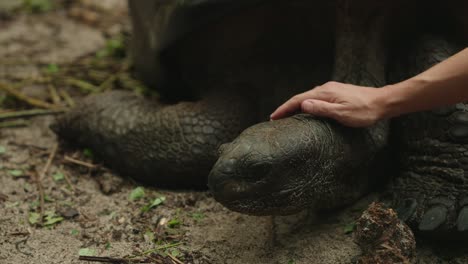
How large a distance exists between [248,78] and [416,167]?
3.08ft

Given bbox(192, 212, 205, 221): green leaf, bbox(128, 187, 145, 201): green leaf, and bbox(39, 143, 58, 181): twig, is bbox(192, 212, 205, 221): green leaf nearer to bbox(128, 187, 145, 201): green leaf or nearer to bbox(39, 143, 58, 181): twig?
bbox(128, 187, 145, 201): green leaf

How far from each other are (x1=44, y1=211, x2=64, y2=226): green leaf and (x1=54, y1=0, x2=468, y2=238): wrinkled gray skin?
1.44 ft

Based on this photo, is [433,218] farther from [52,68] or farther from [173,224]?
[52,68]

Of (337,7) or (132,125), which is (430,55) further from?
(132,125)

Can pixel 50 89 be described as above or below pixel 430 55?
below

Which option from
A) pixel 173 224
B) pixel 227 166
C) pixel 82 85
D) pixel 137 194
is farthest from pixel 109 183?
pixel 82 85

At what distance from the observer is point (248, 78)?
305 cm

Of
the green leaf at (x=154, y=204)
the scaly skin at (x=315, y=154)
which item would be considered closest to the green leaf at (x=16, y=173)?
the green leaf at (x=154, y=204)

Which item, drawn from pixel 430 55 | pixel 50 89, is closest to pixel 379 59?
pixel 430 55

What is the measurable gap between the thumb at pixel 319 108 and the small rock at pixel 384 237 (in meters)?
0.38

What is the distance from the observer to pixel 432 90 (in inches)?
86.2

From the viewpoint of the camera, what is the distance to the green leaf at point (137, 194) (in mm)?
2833

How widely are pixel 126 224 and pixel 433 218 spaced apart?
1237 mm

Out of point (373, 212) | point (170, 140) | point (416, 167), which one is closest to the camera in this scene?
point (373, 212)
